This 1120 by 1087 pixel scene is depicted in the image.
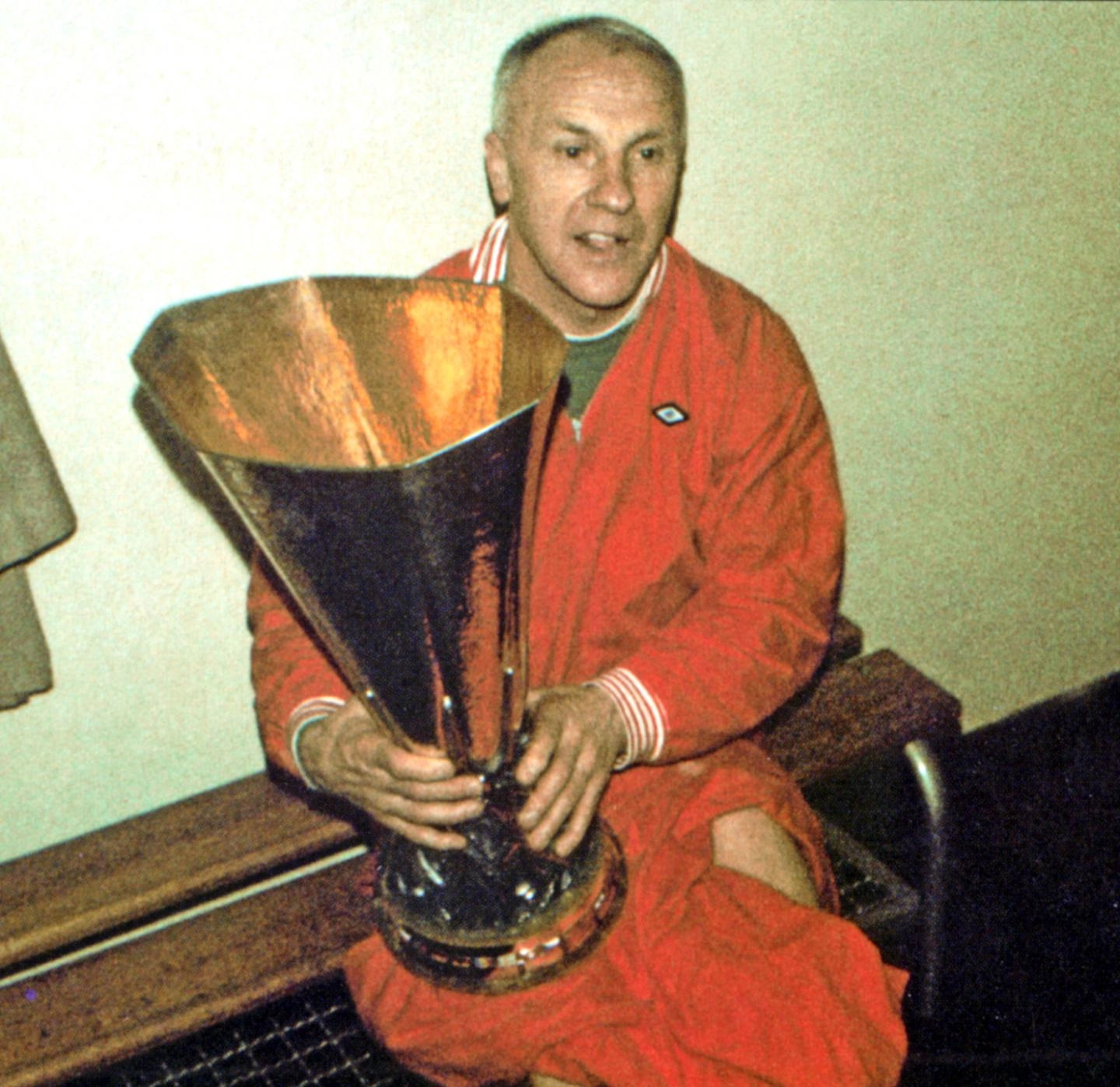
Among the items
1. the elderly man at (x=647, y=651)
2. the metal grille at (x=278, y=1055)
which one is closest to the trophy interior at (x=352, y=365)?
the elderly man at (x=647, y=651)

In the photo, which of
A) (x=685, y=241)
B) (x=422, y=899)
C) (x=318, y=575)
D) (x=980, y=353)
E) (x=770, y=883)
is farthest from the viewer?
(x=980, y=353)

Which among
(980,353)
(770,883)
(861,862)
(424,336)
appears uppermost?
(424,336)

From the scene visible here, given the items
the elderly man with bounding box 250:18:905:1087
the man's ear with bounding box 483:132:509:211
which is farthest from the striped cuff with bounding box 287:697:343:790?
the man's ear with bounding box 483:132:509:211

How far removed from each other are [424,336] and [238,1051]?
39.3 inches

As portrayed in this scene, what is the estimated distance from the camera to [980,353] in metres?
1.90

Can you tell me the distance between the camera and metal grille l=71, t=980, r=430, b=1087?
1.43 m

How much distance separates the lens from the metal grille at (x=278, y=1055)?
1.43 metres

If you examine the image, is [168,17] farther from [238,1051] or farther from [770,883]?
[238,1051]

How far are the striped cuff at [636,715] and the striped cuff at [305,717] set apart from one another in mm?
276

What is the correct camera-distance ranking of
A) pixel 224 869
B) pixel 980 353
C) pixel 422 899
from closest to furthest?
1. pixel 422 899
2. pixel 224 869
3. pixel 980 353

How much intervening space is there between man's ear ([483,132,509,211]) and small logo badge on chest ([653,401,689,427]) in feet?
1.01

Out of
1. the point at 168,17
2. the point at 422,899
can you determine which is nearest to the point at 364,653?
the point at 422,899

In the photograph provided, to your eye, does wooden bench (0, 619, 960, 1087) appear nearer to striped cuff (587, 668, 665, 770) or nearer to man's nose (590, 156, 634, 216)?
striped cuff (587, 668, 665, 770)

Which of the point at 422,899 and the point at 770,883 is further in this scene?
the point at 770,883
